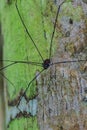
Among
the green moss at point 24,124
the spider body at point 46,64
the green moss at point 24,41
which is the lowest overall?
the green moss at point 24,124

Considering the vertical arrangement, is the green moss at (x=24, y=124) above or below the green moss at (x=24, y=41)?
below

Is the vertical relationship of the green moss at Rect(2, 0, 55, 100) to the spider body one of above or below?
above

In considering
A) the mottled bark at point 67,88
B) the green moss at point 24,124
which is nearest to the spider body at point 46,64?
the mottled bark at point 67,88

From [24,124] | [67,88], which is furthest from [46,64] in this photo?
[24,124]

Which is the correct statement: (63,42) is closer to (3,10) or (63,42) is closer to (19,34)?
(19,34)

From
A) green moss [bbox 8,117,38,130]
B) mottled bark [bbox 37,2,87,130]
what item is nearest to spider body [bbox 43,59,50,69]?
mottled bark [bbox 37,2,87,130]

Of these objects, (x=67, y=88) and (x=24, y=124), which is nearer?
(x=67, y=88)

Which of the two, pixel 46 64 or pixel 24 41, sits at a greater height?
Result: pixel 24 41

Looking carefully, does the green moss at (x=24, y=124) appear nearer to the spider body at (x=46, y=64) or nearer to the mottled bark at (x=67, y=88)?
the mottled bark at (x=67, y=88)

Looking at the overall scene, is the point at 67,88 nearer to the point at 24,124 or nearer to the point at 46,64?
the point at 46,64

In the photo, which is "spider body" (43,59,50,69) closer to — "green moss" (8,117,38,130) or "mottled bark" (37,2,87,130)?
"mottled bark" (37,2,87,130)

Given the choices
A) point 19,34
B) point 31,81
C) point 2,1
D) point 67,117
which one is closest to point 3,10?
point 2,1
